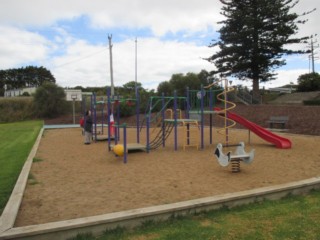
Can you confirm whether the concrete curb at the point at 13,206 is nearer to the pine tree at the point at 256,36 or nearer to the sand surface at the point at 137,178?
the sand surface at the point at 137,178

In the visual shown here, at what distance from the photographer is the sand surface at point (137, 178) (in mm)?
5316

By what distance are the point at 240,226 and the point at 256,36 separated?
1069 inches

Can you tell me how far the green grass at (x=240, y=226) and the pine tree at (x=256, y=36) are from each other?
84.1 feet

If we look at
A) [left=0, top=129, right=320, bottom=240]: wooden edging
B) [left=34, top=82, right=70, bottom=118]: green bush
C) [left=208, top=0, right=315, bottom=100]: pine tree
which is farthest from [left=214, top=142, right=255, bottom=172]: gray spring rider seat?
[left=34, top=82, right=70, bottom=118]: green bush

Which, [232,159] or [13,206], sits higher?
[232,159]

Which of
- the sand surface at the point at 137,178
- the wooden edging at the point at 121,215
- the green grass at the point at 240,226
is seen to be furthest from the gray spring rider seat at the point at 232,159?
the green grass at the point at 240,226

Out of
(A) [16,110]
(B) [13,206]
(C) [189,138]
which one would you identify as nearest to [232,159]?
(B) [13,206]

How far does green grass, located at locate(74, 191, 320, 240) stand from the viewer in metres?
4.05

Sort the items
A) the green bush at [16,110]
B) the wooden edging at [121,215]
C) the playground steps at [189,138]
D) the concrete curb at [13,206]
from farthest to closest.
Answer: the green bush at [16,110] → the playground steps at [189,138] → the concrete curb at [13,206] → the wooden edging at [121,215]

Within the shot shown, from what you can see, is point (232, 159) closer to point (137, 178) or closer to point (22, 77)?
point (137, 178)

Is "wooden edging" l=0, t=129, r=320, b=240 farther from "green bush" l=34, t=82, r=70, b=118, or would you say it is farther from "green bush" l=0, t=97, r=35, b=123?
"green bush" l=0, t=97, r=35, b=123

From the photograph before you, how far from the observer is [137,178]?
7.23m

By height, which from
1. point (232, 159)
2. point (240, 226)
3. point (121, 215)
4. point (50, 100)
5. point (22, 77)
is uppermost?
point (22, 77)

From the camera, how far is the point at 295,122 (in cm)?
1772
